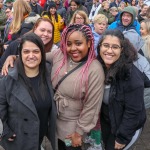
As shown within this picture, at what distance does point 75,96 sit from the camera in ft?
8.11

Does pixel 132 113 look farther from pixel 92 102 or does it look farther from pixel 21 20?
pixel 21 20

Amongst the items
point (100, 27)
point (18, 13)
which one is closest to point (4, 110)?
point (18, 13)

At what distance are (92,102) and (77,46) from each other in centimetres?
55

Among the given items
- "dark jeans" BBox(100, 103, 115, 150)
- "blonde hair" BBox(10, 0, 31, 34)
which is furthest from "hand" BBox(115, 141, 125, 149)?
"blonde hair" BBox(10, 0, 31, 34)

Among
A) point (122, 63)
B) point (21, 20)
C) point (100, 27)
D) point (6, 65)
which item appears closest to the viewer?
point (122, 63)

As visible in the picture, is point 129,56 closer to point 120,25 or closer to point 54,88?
point 54,88

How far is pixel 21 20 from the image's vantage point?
396cm

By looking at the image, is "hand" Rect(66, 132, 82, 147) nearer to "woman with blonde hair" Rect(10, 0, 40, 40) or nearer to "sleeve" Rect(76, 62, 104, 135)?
"sleeve" Rect(76, 62, 104, 135)

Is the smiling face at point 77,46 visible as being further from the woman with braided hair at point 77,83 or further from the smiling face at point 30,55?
the smiling face at point 30,55

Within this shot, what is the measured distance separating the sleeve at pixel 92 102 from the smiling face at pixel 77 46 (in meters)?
0.21

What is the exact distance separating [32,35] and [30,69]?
332mm

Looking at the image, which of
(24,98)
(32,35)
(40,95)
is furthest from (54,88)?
(32,35)

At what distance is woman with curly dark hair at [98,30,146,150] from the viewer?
235 cm

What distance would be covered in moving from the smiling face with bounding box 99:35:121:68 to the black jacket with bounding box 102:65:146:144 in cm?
19
